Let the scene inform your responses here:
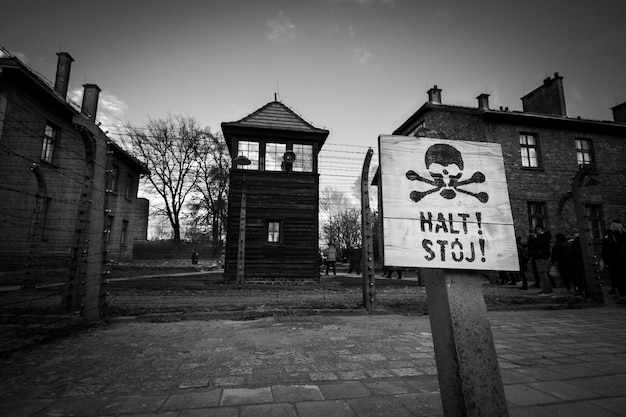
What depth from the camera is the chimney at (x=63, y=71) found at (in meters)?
17.8

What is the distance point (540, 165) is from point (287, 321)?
16853 millimetres

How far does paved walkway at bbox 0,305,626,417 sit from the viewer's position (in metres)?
1.98

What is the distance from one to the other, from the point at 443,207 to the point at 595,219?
65.4 feet

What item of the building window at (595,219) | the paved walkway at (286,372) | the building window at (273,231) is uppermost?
the building window at (595,219)

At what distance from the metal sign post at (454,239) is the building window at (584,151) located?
64.5 ft

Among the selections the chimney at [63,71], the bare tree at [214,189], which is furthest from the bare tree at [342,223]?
the chimney at [63,71]

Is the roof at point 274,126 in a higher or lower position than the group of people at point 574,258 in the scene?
higher

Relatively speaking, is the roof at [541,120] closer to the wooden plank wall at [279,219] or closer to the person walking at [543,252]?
the wooden plank wall at [279,219]

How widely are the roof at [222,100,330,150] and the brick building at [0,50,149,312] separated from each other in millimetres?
4862

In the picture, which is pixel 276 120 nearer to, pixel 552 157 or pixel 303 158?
pixel 303 158

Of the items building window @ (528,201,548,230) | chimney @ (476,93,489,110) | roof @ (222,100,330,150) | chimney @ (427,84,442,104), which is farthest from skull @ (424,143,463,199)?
chimney @ (427,84,442,104)

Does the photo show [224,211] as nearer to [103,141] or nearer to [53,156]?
[53,156]

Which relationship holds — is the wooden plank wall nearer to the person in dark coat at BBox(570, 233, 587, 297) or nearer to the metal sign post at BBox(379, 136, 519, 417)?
the person in dark coat at BBox(570, 233, 587, 297)

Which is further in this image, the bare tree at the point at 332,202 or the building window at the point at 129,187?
the bare tree at the point at 332,202
